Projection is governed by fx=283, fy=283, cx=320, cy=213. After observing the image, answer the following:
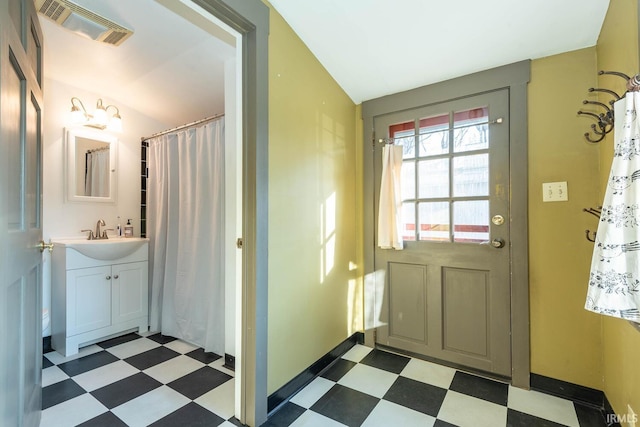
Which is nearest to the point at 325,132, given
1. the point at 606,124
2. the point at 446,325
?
the point at 606,124

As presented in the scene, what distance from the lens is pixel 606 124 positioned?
4.44 feet

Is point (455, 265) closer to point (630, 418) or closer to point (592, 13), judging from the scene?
point (630, 418)

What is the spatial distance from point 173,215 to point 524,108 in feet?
9.18

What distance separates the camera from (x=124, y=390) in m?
1.72

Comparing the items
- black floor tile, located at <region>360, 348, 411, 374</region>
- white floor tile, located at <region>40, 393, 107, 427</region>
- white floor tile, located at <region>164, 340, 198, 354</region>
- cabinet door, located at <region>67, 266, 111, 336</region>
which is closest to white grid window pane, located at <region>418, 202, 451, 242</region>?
black floor tile, located at <region>360, 348, 411, 374</region>

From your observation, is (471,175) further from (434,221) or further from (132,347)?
(132,347)

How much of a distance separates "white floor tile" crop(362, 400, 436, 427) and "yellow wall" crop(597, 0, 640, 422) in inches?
33.6

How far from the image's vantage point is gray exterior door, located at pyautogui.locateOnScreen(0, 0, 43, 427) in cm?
79

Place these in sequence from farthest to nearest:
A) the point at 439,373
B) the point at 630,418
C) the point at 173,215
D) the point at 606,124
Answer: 1. the point at 173,215
2. the point at 439,373
3. the point at 606,124
4. the point at 630,418

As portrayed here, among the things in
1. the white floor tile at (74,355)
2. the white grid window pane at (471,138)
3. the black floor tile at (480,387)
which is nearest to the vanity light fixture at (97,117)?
the white floor tile at (74,355)

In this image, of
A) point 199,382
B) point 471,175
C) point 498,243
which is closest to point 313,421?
point 199,382

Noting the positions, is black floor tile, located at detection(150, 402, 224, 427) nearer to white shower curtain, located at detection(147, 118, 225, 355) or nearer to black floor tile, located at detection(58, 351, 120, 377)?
white shower curtain, located at detection(147, 118, 225, 355)

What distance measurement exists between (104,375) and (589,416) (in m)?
2.88

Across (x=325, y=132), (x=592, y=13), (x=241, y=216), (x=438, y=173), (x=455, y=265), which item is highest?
(x=592, y=13)
